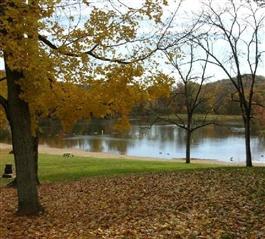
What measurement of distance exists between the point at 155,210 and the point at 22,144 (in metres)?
3.42

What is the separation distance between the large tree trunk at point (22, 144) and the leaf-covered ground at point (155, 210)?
0.53 m

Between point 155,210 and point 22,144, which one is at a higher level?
point 22,144

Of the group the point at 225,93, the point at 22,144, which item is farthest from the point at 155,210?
the point at 225,93

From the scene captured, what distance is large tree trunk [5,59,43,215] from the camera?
1111 centimetres

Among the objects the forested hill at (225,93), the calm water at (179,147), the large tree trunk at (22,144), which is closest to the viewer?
the large tree trunk at (22,144)

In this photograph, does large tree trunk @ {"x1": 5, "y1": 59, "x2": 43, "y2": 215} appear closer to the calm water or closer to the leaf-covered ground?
the leaf-covered ground

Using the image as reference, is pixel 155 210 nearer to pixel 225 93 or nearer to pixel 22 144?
pixel 22 144

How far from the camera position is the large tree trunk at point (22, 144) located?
11109mm

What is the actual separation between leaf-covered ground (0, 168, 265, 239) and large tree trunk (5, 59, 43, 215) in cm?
53

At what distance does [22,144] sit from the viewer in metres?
11.2

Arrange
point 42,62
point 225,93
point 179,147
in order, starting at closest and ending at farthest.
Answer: point 42,62 < point 225,93 < point 179,147

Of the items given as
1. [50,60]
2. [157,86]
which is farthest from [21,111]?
[157,86]

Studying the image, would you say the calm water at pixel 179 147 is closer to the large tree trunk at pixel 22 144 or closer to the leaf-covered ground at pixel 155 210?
the leaf-covered ground at pixel 155 210

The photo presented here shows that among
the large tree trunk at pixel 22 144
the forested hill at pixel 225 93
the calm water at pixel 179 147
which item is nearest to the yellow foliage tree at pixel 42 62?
the large tree trunk at pixel 22 144
